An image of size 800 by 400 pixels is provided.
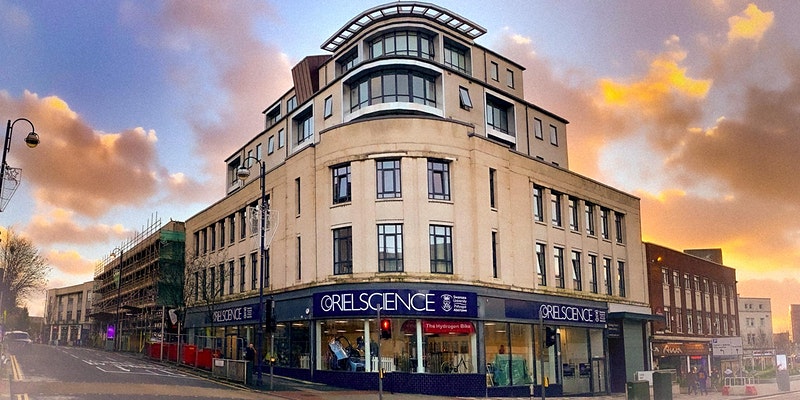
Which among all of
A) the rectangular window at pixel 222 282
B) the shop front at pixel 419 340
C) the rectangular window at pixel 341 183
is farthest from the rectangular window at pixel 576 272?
the rectangular window at pixel 222 282

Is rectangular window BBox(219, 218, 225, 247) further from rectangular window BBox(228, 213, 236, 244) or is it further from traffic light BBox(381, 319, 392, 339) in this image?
traffic light BBox(381, 319, 392, 339)

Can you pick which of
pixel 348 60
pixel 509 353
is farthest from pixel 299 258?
pixel 348 60

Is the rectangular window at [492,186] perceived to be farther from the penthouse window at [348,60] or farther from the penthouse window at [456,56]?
the penthouse window at [348,60]

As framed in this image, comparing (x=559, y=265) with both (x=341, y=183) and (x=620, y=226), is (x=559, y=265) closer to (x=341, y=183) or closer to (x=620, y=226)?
(x=620, y=226)

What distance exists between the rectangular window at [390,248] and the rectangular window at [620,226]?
23394 millimetres

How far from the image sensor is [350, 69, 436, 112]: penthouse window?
145ft

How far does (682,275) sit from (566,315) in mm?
26339

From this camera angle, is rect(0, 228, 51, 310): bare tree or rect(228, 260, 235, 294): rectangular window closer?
rect(228, 260, 235, 294): rectangular window

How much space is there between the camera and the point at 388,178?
126 feet

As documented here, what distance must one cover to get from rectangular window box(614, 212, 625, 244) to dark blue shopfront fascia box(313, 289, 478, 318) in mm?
21474

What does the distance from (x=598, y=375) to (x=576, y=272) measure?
683 cm

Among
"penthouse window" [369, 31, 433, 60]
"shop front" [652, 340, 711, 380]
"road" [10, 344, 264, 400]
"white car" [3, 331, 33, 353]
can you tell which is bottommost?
"shop front" [652, 340, 711, 380]

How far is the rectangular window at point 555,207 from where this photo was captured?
47.0m

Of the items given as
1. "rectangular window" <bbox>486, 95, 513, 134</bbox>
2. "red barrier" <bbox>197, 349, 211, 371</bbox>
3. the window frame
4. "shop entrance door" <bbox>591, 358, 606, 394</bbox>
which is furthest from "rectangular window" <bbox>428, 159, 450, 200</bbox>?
"shop entrance door" <bbox>591, 358, 606, 394</bbox>
